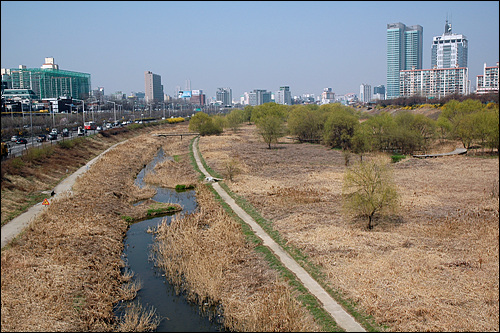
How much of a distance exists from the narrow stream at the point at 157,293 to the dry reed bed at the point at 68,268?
581mm

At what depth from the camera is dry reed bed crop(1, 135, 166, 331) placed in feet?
43.3

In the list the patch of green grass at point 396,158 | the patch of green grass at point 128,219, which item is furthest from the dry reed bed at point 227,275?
the patch of green grass at point 396,158

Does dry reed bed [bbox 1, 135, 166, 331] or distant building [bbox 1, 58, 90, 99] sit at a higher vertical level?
distant building [bbox 1, 58, 90, 99]

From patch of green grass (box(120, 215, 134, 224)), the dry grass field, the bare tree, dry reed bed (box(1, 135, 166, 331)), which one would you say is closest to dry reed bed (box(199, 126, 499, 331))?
the bare tree

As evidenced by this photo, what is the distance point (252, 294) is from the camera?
15.5m

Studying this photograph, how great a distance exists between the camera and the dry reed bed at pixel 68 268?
13195 mm

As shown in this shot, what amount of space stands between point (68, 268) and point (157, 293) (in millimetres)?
3319

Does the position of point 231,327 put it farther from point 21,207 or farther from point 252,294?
point 21,207

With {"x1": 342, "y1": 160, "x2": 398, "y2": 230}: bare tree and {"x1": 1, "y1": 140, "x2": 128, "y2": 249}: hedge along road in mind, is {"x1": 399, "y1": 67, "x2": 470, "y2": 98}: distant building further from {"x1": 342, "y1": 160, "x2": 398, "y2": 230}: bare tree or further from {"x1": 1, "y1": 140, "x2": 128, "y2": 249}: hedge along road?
{"x1": 1, "y1": 140, "x2": 128, "y2": 249}: hedge along road

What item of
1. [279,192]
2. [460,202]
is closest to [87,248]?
[279,192]

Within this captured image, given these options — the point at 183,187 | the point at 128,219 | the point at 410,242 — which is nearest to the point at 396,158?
the point at 183,187

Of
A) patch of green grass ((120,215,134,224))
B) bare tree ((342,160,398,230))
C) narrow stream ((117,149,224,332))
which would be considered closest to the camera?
narrow stream ((117,149,224,332))

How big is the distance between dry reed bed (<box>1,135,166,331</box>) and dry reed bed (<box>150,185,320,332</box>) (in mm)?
2253

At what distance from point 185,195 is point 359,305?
21.8 m
